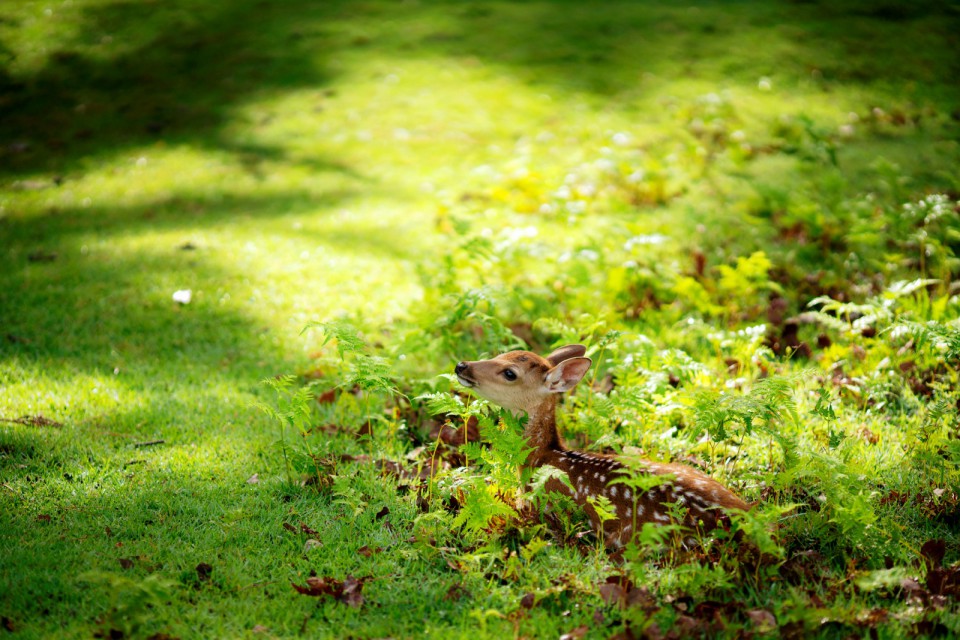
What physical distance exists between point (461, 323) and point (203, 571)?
2.92 meters

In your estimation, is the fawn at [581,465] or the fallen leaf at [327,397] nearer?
the fawn at [581,465]

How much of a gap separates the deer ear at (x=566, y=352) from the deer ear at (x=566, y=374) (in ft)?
0.86

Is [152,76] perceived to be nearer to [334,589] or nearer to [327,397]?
[327,397]

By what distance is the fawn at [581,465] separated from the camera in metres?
3.55

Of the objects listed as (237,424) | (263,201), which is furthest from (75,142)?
(237,424)

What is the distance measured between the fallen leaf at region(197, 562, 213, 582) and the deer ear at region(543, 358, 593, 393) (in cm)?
191

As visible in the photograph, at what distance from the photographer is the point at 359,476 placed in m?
4.28

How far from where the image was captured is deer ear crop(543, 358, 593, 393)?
407 cm

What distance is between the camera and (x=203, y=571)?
3441 millimetres

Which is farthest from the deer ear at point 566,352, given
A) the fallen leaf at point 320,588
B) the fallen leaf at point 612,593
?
the fallen leaf at point 320,588

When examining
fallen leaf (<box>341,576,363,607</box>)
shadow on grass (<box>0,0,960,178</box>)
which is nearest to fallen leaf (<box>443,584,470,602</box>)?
fallen leaf (<box>341,576,363,607</box>)

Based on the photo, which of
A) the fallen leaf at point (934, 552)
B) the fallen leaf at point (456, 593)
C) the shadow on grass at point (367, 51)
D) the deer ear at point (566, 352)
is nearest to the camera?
the fallen leaf at point (456, 593)

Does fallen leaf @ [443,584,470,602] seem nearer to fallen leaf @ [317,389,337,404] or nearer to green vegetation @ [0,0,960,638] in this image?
green vegetation @ [0,0,960,638]

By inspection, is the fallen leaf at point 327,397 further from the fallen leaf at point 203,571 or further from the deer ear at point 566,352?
the fallen leaf at point 203,571
